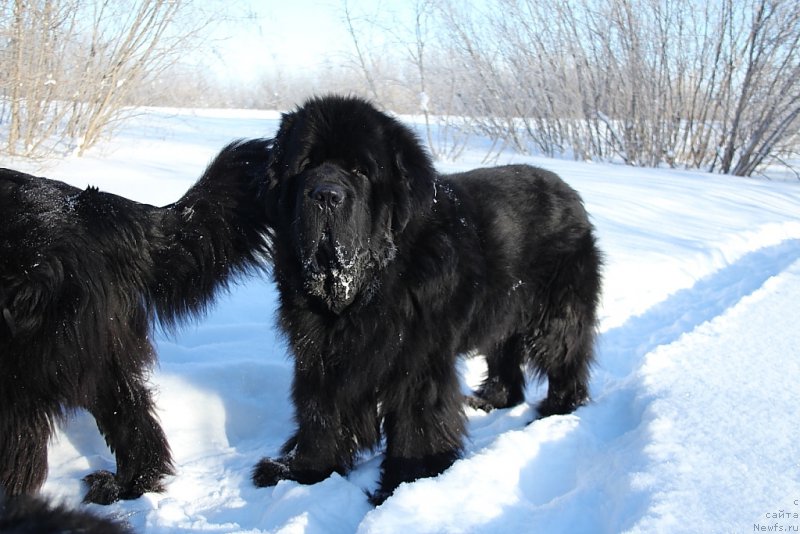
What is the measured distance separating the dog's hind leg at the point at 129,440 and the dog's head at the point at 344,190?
33.4 inches

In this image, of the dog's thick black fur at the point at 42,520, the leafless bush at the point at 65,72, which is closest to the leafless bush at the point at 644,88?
the leafless bush at the point at 65,72

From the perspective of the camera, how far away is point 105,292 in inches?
104

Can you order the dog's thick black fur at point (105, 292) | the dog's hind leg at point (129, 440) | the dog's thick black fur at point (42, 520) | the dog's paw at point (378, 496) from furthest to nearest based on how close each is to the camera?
the dog's hind leg at point (129, 440), the dog's paw at point (378, 496), the dog's thick black fur at point (105, 292), the dog's thick black fur at point (42, 520)

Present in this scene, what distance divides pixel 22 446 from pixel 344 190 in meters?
1.52

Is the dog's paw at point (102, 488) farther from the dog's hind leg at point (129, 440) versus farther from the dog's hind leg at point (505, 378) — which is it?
the dog's hind leg at point (505, 378)

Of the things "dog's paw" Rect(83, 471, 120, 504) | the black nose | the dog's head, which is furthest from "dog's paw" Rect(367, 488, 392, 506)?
the black nose

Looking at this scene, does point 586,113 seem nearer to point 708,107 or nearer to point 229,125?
point 708,107

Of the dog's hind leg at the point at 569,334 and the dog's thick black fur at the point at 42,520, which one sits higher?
the dog's thick black fur at the point at 42,520

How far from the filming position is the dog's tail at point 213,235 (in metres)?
2.88

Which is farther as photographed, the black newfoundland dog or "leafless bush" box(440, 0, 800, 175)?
"leafless bush" box(440, 0, 800, 175)

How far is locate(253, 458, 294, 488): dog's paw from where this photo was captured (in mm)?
2883

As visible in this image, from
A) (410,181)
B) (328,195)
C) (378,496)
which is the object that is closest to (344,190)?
(328,195)

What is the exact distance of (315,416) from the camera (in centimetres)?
294

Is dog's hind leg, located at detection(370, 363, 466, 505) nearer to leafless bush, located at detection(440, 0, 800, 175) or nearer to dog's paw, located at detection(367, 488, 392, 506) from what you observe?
dog's paw, located at detection(367, 488, 392, 506)
